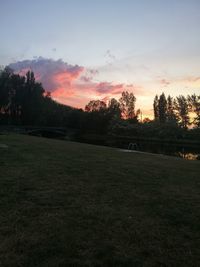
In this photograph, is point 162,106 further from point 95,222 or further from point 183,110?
point 95,222

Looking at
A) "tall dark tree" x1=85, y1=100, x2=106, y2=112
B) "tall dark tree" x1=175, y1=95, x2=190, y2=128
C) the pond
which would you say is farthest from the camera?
"tall dark tree" x1=85, y1=100, x2=106, y2=112

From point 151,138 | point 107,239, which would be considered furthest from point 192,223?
point 151,138

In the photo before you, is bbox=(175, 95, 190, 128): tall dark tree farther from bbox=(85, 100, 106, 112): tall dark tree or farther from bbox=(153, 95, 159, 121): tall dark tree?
bbox=(85, 100, 106, 112): tall dark tree

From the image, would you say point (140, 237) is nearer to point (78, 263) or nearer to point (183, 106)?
point (78, 263)

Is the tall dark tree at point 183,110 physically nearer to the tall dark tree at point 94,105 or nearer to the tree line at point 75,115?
the tree line at point 75,115

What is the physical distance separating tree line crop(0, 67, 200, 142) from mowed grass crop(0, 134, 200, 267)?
67473mm

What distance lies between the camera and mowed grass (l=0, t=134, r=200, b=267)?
127 inches

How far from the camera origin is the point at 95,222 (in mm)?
4219

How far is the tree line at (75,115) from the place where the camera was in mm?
78688

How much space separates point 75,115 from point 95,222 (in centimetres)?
8901

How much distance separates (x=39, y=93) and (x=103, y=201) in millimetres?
78849

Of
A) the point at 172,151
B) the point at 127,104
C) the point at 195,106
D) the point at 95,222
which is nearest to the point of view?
the point at 95,222

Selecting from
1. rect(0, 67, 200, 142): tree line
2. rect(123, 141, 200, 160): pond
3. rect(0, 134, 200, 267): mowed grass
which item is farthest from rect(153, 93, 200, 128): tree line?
rect(0, 134, 200, 267): mowed grass

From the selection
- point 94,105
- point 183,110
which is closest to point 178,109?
point 183,110
